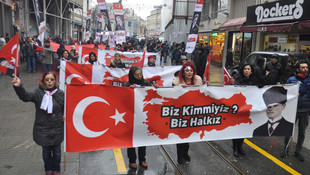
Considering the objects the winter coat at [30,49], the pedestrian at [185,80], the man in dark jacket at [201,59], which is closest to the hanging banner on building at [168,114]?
the pedestrian at [185,80]

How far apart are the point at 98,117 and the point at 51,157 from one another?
924mm

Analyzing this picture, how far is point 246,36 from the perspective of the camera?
19031mm

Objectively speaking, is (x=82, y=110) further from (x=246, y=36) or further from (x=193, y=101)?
(x=246, y=36)

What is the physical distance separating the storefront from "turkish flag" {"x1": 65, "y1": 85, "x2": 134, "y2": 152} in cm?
997

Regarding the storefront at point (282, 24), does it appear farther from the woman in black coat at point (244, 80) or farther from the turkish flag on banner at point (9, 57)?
the turkish flag on banner at point (9, 57)

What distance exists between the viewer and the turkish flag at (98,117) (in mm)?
3912

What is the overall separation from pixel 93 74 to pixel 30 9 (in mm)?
22266

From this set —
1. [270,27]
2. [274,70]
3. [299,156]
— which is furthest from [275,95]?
[270,27]

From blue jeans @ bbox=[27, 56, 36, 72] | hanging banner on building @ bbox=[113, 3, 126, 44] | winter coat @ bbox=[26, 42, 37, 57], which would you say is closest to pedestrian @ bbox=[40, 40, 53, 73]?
winter coat @ bbox=[26, 42, 37, 57]

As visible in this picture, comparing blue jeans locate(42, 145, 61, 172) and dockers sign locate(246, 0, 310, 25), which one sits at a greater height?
dockers sign locate(246, 0, 310, 25)

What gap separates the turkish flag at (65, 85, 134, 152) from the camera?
3912 millimetres

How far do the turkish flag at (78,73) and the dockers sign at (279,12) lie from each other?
32.2 ft

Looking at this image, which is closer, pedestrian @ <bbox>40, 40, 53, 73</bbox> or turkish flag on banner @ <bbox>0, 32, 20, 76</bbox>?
turkish flag on banner @ <bbox>0, 32, 20, 76</bbox>

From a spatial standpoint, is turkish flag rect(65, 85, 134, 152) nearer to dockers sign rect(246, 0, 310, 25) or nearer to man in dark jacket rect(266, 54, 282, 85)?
man in dark jacket rect(266, 54, 282, 85)
